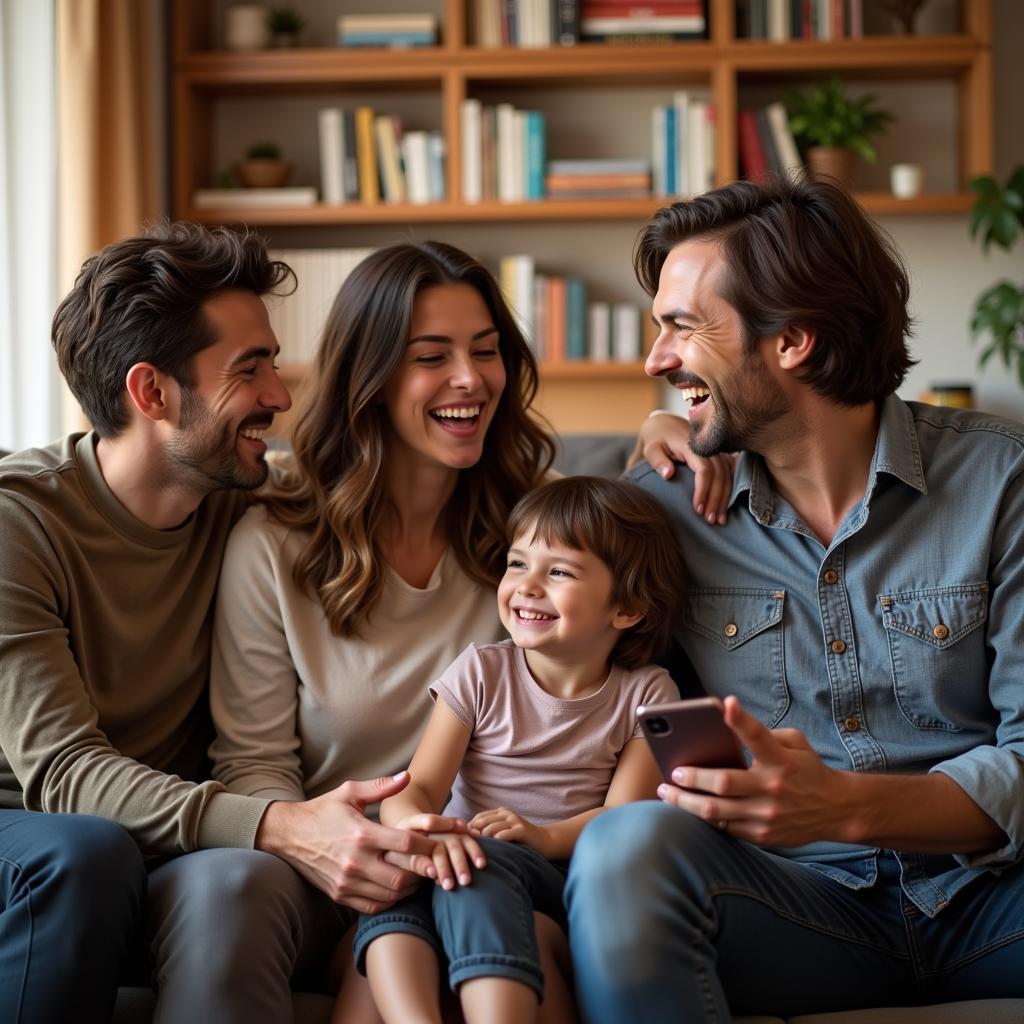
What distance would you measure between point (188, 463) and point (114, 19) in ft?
8.39

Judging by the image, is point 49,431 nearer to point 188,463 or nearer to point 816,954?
point 188,463

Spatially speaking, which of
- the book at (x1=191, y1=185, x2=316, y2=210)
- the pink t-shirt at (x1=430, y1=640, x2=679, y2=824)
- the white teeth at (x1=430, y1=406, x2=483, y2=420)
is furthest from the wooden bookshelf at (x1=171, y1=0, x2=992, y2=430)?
the pink t-shirt at (x1=430, y1=640, x2=679, y2=824)

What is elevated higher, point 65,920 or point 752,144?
point 752,144

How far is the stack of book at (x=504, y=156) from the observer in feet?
14.0

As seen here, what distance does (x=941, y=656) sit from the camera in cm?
165

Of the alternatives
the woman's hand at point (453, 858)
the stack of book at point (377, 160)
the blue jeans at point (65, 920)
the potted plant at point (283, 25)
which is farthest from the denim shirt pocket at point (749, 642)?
the potted plant at point (283, 25)

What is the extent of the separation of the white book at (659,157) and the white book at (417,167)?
746 mm

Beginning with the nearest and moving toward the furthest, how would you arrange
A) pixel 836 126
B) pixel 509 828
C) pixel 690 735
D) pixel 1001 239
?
pixel 690 735 < pixel 509 828 < pixel 1001 239 < pixel 836 126

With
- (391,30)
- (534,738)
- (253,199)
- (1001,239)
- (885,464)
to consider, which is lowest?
(534,738)

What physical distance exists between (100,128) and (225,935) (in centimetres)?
297

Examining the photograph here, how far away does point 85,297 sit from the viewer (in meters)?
1.87

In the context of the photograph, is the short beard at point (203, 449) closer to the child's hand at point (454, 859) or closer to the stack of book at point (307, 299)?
the child's hand at point (454, 859)

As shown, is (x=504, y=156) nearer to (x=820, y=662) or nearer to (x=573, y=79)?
(x=573, y=79)

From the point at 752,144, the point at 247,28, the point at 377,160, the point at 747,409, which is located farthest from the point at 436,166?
the point at 747,409
